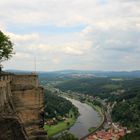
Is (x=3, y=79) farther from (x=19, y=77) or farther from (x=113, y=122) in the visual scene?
(x=113, y=122)

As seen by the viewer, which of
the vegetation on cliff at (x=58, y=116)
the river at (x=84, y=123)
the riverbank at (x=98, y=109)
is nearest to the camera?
the river at (x=84, y=123)

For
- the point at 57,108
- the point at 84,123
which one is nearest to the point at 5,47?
the point at 84,123

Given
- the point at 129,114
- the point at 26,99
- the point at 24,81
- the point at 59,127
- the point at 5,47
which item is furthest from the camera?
the point at 129,114

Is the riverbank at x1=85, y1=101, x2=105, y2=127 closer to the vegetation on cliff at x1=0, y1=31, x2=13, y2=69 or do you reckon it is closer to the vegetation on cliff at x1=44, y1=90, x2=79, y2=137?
the vegetation on cliff at x1=44, y1=90, x2=79, y2=137

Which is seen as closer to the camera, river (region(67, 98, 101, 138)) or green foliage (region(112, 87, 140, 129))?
river (region(67, 98, 101, 138))

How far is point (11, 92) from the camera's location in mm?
16484

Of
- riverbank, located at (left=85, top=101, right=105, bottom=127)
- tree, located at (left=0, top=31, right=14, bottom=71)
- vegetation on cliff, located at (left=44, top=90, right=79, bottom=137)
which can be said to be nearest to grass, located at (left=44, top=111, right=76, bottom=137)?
vegetation on cliff, located at (left=44, top=90, right=79, bottom=137)

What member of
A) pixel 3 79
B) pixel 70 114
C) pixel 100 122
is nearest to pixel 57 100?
pixel 70 114

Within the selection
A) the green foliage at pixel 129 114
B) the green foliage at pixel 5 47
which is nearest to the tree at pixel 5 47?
the green foliage at pixel 5 47

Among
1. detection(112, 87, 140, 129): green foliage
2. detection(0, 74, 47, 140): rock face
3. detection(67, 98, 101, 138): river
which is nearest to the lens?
detection(0, 74, 47, 140): rock face

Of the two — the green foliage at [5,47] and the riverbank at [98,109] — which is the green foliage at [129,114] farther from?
the green foliage at [5,47]

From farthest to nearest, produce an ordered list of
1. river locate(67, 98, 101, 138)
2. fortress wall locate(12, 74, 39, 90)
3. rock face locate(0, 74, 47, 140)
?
river locate(67, 98, 101, 138) → fortress wall locate(12, 74, 39, 90) → rock face locate(0, 74, 47, 140)

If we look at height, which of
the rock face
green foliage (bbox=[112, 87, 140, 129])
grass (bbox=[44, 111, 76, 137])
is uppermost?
the rock face

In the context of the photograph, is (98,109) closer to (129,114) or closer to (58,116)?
(129,114)
